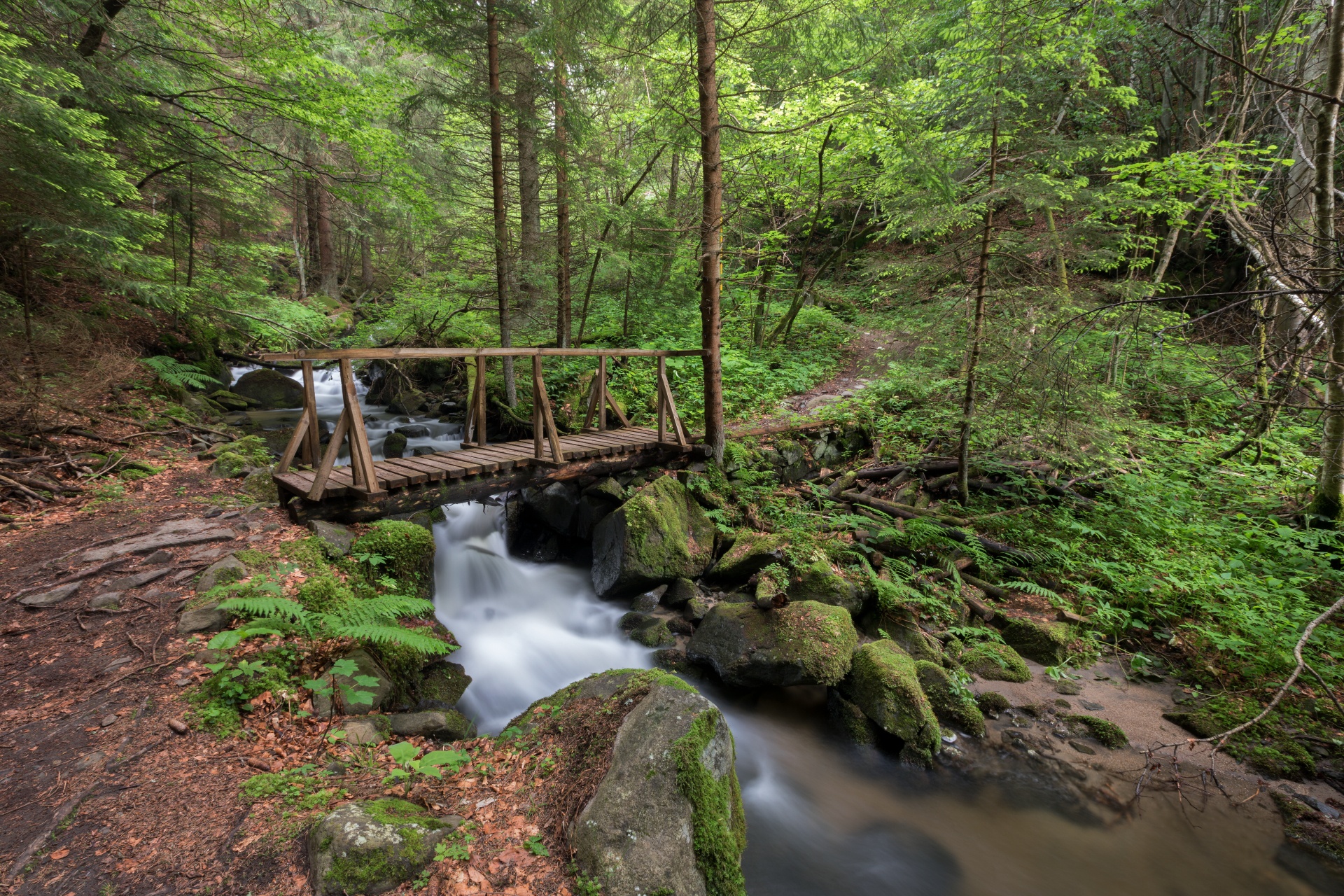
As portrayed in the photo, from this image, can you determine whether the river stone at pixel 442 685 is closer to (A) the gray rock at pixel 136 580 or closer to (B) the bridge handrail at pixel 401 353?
(A) the gray rock at pixel 136 580

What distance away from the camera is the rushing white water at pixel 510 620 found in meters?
6.21

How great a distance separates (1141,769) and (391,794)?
236 inches

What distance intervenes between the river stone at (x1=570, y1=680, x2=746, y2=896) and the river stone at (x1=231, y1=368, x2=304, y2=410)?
12.1 meters

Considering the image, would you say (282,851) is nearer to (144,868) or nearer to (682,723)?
(144,868)

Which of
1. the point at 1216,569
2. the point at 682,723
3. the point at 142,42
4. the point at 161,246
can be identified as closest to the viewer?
the point at 682,723

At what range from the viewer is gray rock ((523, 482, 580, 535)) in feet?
28.6

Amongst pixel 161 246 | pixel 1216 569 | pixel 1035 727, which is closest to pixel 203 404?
pixel 161 246

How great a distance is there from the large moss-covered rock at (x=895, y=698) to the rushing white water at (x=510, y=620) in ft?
7.69

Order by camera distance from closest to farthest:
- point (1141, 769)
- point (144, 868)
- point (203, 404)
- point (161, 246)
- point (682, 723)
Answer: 1. point (144, 868)
2. point (682, 723)
3. point (1141, 769)
4. point (203, 404)
5. point (161, 246)

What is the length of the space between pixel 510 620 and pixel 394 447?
197 inches

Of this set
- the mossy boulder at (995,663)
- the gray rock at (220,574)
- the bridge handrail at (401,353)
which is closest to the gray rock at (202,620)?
the gray rock at (220,574)

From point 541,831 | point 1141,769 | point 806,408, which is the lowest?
point 1141,769

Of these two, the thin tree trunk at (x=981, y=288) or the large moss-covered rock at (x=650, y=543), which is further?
the large moss-covered rock at (x=650, y=543)

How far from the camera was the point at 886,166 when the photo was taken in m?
11.1
